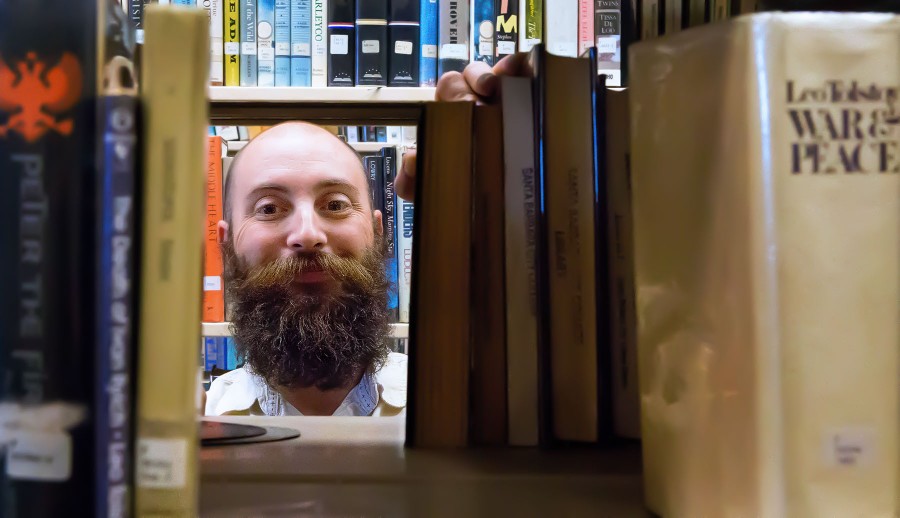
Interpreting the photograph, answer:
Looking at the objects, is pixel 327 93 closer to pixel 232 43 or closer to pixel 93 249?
pixel 232 43

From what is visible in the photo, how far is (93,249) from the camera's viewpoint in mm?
220

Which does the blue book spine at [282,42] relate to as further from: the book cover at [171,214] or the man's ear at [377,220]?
the book cover at [171,214]

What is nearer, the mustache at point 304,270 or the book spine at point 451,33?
the book spine at point 451,33

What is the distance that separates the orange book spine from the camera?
1.34 meters

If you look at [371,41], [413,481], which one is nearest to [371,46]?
[371,41]

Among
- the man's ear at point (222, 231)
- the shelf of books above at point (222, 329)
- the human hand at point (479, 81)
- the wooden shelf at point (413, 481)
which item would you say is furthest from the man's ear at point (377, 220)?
the wooden shelf at point (413, 481)

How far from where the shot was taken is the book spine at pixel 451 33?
108cm

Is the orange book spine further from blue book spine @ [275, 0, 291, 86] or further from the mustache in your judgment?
blue book spine @ [275, 0, 291, 86]

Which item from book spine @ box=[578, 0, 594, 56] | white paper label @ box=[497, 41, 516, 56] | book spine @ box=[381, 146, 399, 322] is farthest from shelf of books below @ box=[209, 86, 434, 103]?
book spine @ box=[381, 146, 399, 322]

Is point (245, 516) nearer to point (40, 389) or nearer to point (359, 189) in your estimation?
point (40, 389)

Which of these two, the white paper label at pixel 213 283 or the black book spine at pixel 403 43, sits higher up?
the black book spine at pixel 403 43

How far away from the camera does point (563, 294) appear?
401 mm

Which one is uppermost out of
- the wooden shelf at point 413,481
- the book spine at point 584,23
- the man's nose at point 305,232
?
the book spine at point 584,23

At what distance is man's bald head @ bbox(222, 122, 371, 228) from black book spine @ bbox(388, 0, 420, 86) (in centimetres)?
43
